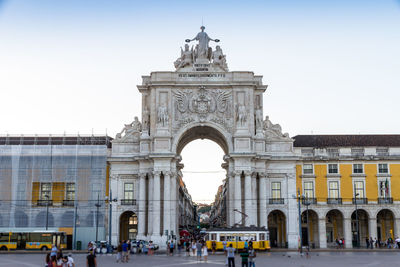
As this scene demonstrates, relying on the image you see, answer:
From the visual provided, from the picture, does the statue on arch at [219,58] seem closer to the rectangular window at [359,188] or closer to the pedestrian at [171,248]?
the rectangular window at [359,188]

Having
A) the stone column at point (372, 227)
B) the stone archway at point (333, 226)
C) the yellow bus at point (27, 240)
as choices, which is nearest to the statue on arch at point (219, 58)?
the stone archway at point (333, 226)

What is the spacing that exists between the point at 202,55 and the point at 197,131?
31.3 ft

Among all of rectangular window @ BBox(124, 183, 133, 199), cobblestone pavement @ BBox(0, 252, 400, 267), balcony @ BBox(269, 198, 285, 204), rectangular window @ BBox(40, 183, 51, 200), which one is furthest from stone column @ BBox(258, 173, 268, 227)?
rectangular window @ BBox(40, 183, 51, 200)

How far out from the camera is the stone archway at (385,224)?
61.9 m

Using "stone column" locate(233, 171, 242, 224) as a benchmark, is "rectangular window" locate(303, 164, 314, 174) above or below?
above

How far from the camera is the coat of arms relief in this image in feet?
195

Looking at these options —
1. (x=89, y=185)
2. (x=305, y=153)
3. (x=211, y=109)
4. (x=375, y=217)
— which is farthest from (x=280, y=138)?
(x=89, y=185)

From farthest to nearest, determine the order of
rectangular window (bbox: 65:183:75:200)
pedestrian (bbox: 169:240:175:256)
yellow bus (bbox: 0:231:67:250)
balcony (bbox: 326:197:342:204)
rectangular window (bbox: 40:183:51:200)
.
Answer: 1. balcony (bbox: 326:197:342:204)
2. rectangular window (bbox: 65:183:75:200)
3. rectangular window (bbox: 40:183:51:200)
4. yellow bus (bbox: 0:231:67:250)
5. pedestrian (bbox: 169:240:175:256)

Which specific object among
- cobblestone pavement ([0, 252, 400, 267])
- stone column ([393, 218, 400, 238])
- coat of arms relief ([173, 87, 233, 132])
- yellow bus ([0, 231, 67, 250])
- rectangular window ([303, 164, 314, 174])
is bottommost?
cobblestone pavement ([0, 252, 400, 267])

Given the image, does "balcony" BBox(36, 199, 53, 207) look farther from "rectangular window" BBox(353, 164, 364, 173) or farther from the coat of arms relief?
"rectangular window" BBox(353, 164, 364, 173)

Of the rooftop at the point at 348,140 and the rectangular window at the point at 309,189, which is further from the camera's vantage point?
the rooftop at the point at 348,140

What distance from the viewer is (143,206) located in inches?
2288

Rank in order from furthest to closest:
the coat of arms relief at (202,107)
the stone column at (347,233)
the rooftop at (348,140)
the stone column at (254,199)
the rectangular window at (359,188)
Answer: the rooftop at (348,140)
the rectangular window at (359,188)
the coat of arms relief at (202,107)
the stone column at (347,233)
the stone column at (254,199)

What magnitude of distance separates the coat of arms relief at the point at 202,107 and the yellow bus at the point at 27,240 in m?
18.7
